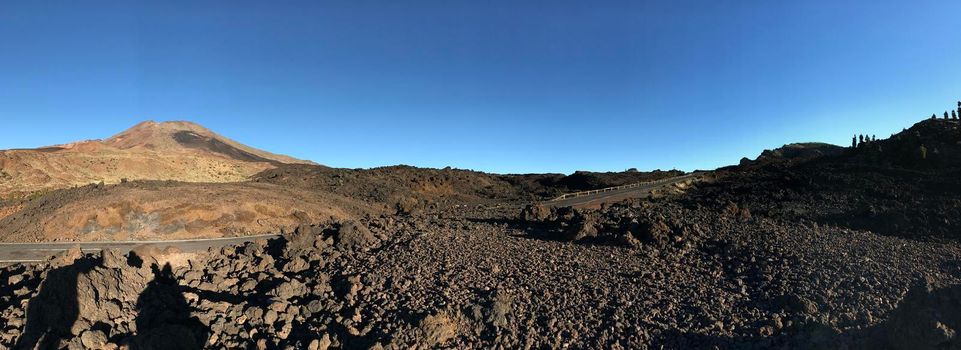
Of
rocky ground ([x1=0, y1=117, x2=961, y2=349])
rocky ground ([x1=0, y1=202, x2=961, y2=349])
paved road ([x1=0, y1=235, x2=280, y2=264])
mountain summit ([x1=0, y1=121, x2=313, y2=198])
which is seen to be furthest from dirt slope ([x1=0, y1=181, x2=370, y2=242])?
mountain summit ([x1=0, y1=121, x2=313, y2=198])

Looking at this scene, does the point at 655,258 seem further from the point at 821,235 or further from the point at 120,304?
the point at 120,304

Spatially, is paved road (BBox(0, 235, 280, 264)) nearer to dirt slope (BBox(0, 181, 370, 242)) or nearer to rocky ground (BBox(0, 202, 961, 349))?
dirt slope (BBox(0, 181, 370, 242))

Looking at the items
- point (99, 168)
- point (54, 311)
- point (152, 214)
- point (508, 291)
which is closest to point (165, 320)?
point (54, 311)

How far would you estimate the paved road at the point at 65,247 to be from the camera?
19.2 meters

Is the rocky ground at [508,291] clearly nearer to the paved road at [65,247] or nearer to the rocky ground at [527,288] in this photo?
the rocky ground at [527,288]

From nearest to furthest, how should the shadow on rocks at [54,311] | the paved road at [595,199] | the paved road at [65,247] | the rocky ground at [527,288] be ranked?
the rocky ground at [527,288]
the shadow on rocks at [54,311]
the paved road at [65,247]
the paved road at [595,199]

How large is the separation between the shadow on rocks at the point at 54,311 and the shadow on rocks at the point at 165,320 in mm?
1380

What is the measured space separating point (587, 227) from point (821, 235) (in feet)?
22.3

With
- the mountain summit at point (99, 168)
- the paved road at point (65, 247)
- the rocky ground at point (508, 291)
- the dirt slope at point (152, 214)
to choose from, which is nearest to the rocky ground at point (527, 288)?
the rocky ground at point (508, 291)

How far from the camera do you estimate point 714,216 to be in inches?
659

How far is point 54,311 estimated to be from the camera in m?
11.6

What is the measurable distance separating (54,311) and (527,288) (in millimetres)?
11559

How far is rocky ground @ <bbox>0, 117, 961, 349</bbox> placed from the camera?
8.23 metres

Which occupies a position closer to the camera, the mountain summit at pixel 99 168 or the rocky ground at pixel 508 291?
the rocky ground at pixel 508 291
